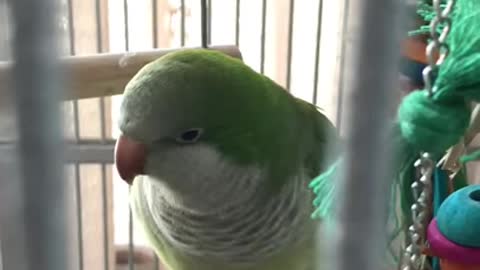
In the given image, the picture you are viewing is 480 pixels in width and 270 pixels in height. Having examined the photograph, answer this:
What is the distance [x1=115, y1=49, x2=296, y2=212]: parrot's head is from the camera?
2.06ft

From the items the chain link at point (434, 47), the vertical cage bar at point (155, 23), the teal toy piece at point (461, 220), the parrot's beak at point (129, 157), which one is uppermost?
the chain link at point (434, 47)

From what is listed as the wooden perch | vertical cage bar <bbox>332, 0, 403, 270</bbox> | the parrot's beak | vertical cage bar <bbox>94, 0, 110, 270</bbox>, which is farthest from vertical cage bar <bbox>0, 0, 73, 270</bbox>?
vertical cage bar <bbox>94, 0, 110, 270</bbox>

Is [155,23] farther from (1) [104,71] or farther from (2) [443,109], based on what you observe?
(2) [443,109]

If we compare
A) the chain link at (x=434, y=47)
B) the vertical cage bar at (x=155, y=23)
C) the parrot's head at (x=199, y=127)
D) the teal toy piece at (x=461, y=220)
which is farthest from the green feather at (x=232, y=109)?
the vertical cage bar at (x=155, y=23)

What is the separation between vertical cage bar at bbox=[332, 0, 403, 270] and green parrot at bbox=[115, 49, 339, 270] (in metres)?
0.42

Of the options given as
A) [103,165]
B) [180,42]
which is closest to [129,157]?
[103,165]

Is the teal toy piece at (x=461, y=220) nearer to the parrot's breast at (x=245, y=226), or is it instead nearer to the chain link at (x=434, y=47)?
the parrot's breast at (x=245, y=226)

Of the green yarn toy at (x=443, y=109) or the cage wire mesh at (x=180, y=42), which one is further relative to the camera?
the cage wire mesh at (x=180, y=42)

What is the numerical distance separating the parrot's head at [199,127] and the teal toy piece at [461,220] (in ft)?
0.52

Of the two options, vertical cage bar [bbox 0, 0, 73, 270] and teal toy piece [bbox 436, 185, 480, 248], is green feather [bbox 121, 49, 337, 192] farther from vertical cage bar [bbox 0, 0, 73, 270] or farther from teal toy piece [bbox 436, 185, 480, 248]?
vertical cage bar [bbox 0, 0, 73, 270]

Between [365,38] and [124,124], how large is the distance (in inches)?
17.5

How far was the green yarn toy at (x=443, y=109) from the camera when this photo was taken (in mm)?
358

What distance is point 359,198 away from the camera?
221 millimetres

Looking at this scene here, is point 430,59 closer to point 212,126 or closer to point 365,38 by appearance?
point 365,38
